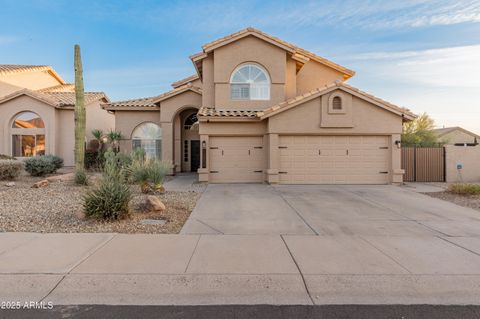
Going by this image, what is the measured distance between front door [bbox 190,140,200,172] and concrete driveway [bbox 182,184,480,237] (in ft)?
27.4

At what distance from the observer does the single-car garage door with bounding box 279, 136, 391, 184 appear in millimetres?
13469

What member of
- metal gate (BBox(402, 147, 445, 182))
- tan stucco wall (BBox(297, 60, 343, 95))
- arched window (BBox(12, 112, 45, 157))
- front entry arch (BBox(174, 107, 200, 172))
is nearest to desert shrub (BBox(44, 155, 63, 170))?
arched window (BBox(12, 112, 45, 157))

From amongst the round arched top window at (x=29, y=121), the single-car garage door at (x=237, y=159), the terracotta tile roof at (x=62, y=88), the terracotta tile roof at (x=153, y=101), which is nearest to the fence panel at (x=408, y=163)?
the single-car garage door at (x=237, y=159)

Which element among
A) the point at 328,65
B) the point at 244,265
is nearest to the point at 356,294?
the point at 244,265

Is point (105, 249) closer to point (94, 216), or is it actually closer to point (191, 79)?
point (94, 216)

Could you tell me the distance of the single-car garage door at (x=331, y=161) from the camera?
44.2 feet

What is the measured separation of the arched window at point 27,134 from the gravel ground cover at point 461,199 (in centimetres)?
2362

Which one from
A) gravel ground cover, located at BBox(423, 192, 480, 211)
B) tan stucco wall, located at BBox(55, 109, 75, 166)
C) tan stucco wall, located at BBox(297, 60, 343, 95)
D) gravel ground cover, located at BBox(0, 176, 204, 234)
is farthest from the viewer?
tan stucco wall, located at BBox(55, 109, 75, 166)

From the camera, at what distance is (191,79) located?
21.7m

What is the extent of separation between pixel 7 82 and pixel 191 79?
1556 cm

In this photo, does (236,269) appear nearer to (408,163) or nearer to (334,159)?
(334,159)

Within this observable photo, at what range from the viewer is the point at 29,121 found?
63.1 feet

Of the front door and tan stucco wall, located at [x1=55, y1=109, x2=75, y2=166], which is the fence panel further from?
tan stucco wall, located at [x1=55, y1=109, x2=75, y2=166]

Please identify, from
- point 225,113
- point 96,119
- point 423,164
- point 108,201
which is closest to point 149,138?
point 225,113
